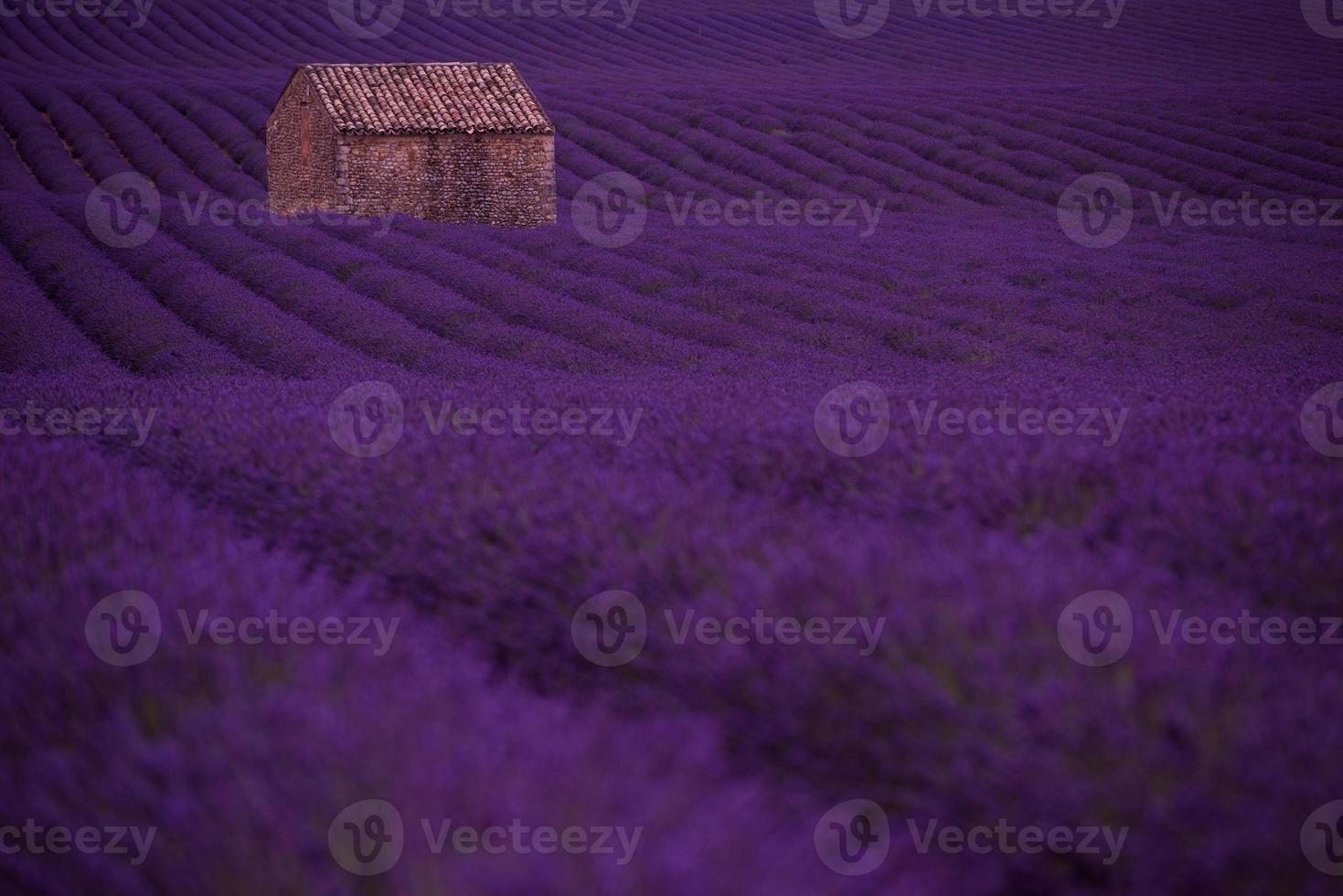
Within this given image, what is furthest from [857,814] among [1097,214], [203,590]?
[1097,214]

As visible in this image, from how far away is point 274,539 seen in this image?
3.60 metres

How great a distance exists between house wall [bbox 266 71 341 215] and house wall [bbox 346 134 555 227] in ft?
3.02

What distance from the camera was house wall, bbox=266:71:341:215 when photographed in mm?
20688

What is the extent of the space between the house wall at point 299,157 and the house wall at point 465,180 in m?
0.92

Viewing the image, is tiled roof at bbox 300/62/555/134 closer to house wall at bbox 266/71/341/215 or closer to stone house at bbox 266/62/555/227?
stone house at bbox 266/62/555/227

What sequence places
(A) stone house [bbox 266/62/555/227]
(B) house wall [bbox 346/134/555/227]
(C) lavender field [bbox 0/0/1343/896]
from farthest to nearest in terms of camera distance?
(B) house wall [bbox 346/134/555/227]
(A) stone house [bbox 266/62/555/227]
(C) lavender field [bbox 0/0/1343/896]

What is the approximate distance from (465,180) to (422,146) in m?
0.96

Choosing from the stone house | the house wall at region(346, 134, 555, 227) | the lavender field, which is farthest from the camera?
the house wall at region(346, 134, 555, 227)

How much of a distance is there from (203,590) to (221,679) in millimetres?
580

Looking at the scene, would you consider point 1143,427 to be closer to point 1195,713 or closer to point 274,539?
point 1195,713

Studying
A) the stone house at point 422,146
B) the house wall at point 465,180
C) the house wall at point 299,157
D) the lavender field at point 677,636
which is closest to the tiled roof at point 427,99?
the stone house at point 422,146

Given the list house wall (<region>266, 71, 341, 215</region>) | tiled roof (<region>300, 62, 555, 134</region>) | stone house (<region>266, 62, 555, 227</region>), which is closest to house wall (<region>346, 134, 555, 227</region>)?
stone house (<region>266, 62, 555, 227</region>)

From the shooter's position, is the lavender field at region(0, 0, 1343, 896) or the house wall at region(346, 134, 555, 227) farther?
the house wall at region(346, 134, 555, 227)

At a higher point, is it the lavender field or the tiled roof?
the tiled roof
